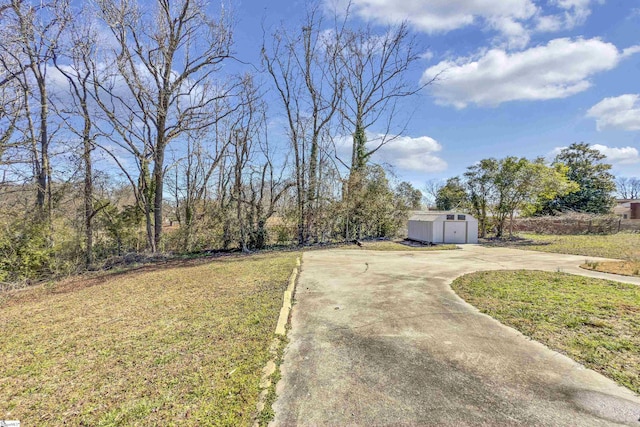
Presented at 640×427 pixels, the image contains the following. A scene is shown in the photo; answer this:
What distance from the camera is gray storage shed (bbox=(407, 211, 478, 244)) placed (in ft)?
51.6

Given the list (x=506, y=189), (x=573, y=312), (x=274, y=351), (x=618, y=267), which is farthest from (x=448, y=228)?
(x=274, y=351)

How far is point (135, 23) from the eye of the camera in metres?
11.1

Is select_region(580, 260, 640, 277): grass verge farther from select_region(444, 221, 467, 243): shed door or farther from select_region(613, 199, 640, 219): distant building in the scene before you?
select_region(613, 199, 640, 219): distant building

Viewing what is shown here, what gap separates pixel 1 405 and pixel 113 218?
1143cm

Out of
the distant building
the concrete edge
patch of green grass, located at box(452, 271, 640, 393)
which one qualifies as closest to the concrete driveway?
the concrete edge

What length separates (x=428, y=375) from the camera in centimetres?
260

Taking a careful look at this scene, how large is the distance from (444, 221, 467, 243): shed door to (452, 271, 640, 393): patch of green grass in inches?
375

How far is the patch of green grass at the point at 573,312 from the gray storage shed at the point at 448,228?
9.31m

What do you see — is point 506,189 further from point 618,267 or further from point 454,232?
point 618,267

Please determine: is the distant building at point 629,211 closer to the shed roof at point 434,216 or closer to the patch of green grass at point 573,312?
the shed roof at point 434,216

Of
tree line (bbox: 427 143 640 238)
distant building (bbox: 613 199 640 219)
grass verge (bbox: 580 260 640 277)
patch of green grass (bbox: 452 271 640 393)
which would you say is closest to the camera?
patch of green grass (bbox: 452 271 640 393)

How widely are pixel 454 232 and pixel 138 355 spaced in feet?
52.2

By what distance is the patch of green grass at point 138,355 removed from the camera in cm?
215

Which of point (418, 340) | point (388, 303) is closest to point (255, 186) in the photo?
point (388, 303)
